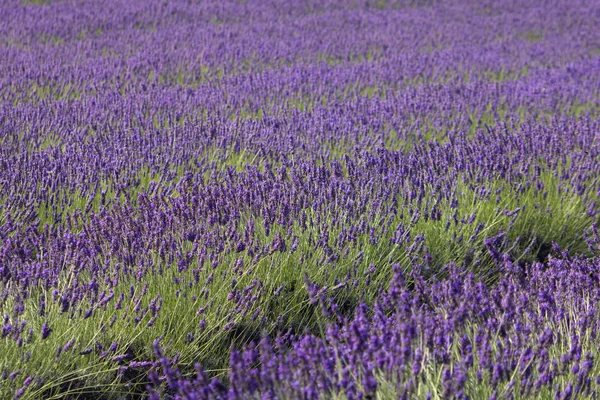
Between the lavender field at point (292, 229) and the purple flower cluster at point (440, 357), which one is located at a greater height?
the purple flower cluster at point (440, 357)

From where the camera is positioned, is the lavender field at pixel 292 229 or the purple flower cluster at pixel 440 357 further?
the lavender field at pixel 292 229

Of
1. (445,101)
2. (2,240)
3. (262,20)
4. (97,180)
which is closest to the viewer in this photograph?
(2,240)

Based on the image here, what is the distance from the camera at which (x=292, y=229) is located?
109 inches

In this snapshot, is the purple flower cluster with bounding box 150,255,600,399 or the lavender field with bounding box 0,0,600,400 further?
the lavender field with bounding box 0,0,600,400

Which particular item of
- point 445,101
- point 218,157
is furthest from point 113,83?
point 445,101

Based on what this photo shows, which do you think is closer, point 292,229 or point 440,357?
point 440,357

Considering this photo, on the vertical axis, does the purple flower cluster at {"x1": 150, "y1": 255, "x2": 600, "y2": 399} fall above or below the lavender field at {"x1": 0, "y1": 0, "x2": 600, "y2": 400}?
above

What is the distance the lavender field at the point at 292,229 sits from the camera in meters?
1.81

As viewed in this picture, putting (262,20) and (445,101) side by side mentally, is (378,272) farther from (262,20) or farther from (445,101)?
(262,20)

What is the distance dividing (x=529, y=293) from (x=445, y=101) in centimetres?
307

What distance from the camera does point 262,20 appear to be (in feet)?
30.2

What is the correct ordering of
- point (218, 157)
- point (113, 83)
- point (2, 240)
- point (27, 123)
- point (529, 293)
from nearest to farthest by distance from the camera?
point (529, 293) < point (2, 240) < point (218, 157) < point (27, 123) < point (113, 83)

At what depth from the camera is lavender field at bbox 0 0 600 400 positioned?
5.95 feet

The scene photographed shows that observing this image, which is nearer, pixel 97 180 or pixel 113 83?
pixel 97 180
